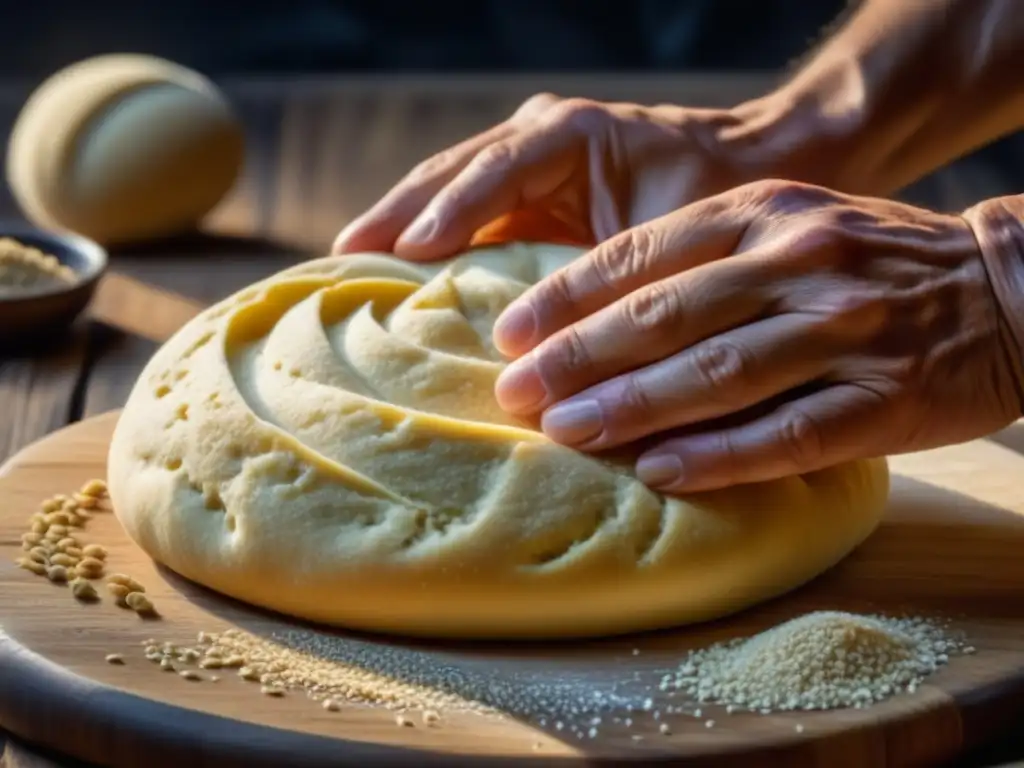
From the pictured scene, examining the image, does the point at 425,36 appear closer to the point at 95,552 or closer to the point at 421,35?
the point at 421,35

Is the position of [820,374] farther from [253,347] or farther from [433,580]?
[253,347]

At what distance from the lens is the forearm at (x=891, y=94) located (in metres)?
1.90

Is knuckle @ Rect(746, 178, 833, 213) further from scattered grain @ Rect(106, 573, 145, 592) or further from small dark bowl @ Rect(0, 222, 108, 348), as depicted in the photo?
small dark bowl @ Rect(0, 222, 108, 348)

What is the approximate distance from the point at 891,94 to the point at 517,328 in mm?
801

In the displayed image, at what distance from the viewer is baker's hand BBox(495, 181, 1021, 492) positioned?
4.20 ft

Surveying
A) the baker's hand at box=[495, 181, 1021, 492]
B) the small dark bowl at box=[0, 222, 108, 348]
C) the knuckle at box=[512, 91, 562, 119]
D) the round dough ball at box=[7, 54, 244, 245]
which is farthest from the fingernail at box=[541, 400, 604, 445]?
the round dough ball at box=[7, 54, 244, 245]

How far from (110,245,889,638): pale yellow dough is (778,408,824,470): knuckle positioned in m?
0.05

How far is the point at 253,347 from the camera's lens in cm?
144

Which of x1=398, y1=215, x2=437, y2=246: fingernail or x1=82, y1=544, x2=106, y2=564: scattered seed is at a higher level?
x1=398, y1=215, x2=437, y2=246: fingernail

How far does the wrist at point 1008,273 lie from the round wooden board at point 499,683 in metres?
0.19

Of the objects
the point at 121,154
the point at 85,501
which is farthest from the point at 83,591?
the point at 121,154

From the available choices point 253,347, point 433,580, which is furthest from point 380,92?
point 433,580

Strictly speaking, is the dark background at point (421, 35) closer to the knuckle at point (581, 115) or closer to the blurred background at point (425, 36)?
the blurred background at point (425, 36)

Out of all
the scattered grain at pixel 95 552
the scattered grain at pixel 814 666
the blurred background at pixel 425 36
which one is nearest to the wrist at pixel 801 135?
the scattered grain at pixel 814 666
